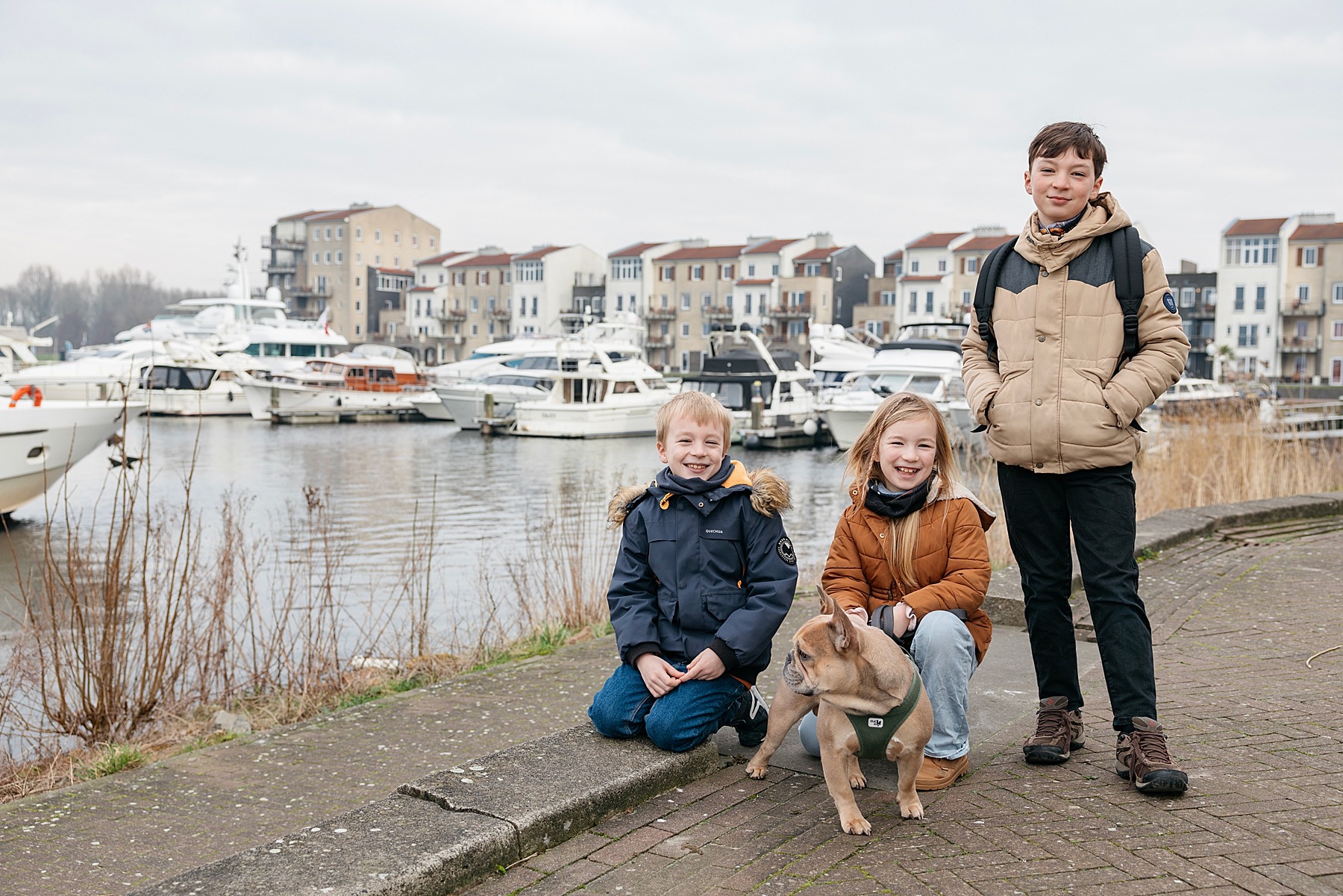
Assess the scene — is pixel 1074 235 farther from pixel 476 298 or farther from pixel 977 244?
pixel 476 298

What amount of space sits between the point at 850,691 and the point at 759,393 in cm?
3584

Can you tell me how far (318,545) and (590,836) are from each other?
40.3 feet

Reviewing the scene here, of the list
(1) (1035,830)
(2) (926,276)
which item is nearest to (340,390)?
(2) (926,276)

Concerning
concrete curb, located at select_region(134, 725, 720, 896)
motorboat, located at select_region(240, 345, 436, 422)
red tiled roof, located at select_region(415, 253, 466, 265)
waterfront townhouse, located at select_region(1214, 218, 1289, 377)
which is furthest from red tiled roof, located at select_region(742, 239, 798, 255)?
concrete curb, located at select_region(134, 725, 720, 896)

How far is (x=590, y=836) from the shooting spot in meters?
3.20

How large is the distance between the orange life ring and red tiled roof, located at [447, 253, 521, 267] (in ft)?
243

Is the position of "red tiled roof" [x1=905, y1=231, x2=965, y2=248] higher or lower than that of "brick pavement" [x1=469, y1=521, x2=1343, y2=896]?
higher

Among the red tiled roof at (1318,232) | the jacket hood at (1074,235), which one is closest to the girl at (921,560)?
the jacket hood at (1074,235)

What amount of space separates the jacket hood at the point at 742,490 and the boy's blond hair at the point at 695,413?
138 mm

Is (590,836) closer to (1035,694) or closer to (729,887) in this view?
(729,887)

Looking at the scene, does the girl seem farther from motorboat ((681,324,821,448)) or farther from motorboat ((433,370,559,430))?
motorboat ((433,370,559,430))

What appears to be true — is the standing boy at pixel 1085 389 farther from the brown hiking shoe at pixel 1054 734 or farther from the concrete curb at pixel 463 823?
the concrete curb at pixel 463 823

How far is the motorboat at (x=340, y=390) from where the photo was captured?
148 ft

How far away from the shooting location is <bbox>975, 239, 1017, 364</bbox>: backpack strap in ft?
12.3
